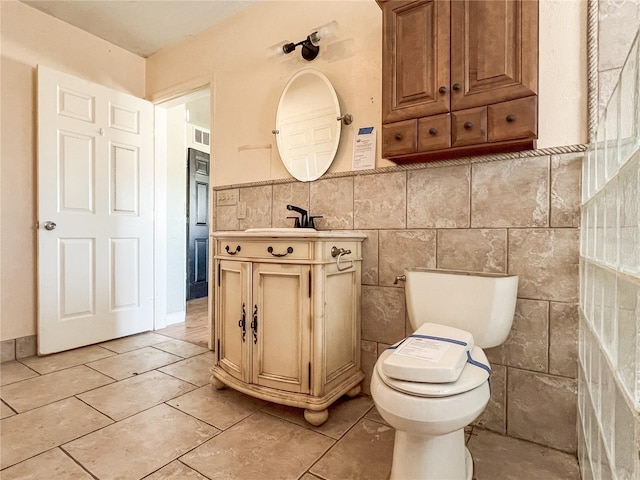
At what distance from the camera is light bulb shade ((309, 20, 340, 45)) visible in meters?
1.92

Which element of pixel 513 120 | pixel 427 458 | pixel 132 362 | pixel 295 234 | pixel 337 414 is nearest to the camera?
pixel 427 458

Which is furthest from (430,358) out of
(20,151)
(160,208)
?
(20,151)

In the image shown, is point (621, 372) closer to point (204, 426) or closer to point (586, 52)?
point (586, 52)

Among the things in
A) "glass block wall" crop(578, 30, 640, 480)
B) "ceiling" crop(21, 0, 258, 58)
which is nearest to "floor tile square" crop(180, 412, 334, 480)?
"glass block wall" crop(578, 30, 640, 480)

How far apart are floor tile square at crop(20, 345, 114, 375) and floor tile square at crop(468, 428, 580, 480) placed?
239 cm

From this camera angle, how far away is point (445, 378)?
979 mm

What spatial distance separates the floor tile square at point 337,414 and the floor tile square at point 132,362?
980mm

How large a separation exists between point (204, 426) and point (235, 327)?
46 centimetres

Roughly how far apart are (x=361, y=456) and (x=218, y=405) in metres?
0.77

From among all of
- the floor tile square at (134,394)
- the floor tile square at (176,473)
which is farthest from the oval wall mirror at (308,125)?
the floor tile square at (176,473)

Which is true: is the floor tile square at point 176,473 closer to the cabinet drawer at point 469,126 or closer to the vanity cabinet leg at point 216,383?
the vanity cabinet leg at point 216,383

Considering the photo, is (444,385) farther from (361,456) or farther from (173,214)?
(173,214)

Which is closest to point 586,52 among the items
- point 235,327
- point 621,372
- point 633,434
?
point 621,372

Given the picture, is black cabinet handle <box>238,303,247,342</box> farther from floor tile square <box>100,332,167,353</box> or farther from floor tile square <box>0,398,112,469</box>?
floor tile square <box>100,332,167,353</box>
